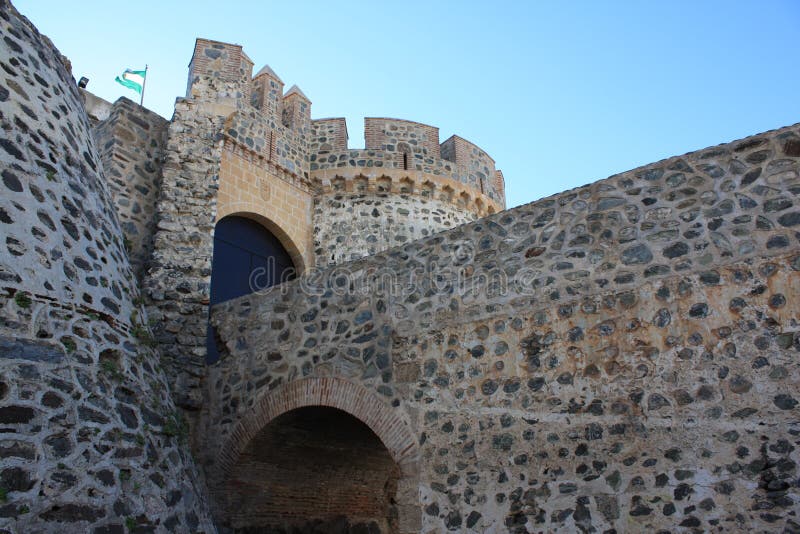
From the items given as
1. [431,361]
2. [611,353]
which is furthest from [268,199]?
[611,353]

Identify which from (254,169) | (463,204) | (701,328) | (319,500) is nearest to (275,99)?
(254,169)

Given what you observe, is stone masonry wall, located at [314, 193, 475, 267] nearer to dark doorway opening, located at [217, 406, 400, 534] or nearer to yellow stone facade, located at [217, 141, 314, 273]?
yellow stone facade, located at [217, 141, 314, 273]

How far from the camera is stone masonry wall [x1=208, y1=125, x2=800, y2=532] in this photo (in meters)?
4.27

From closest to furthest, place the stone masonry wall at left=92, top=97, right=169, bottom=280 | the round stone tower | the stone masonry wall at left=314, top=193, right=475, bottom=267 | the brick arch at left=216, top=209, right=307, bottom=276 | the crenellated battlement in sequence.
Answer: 1. the stone masonry wall at left=92, top=97, right=169, bottom=280
2. the brick arch at left=216, top=209, right=307, bottom=276
3. the crenellated battlement
4. the stone masonry wall at left=314, top=193, right=475, bottom=267
5. the round stone tower

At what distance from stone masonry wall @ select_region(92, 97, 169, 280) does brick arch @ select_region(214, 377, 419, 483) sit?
229cm

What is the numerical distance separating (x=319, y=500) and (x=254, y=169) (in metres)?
4.82

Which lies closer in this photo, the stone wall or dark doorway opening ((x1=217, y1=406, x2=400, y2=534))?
dark doorway opening ((x1=217, y1=406, x2=400, y2=534))

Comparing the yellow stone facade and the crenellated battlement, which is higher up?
the crenellated battlement

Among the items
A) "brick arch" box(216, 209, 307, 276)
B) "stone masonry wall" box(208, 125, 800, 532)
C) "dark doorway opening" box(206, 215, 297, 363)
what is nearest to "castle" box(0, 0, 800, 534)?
"stone masonry wall" box(208, 125, 800, 532)

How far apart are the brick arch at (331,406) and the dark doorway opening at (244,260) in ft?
8.42

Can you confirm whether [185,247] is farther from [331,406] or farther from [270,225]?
[331,406]

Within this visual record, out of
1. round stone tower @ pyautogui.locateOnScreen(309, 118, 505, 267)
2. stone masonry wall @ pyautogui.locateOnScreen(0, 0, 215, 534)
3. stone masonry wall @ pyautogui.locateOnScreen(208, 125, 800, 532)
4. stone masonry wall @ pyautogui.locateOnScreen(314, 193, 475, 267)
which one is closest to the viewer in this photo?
stone masonry wall @ pyautogui.locateOnScreen(0, 0, 215, 534)

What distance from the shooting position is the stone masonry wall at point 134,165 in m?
8.01

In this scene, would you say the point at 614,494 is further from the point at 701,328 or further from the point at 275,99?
the point at 275,99
